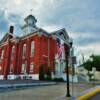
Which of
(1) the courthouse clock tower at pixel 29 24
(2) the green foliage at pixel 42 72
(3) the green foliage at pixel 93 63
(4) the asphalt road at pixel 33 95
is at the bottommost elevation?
(4) the asphalt road at pixel 33 95

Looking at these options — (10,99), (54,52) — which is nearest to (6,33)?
(54,52)

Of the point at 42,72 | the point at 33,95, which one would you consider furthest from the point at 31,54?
the point at 33,95

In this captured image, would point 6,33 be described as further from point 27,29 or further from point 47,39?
point 47,39

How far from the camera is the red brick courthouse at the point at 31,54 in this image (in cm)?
3417

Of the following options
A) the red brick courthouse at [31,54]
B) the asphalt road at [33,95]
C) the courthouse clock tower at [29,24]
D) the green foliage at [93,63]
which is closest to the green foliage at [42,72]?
the red brick courthouse at [31,54]

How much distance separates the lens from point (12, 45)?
41.6 metres

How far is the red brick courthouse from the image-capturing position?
112 feet

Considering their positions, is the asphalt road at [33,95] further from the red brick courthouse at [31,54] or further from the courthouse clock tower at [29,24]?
the courthouse clock tower at [29,24]

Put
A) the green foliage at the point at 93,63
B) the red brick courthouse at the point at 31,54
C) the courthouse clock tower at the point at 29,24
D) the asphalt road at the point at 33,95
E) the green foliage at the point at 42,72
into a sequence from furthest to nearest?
the green foliage at the point at 93,63 → the courthouse clock tower at the point at 29,24 → the red brick courthouse at the point at 31,54 → the green foliage at the point at 42,72 → the asphalt road at the point at 33,95

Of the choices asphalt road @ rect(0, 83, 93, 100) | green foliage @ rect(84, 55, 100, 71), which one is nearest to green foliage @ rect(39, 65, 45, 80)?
asphalt road @ rect(0, 83, 93, 100)

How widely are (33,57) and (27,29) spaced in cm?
1183

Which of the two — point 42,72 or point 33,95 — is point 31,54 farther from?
point 33,95

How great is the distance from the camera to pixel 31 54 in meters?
35.7

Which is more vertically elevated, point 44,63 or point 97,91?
point 44,63
